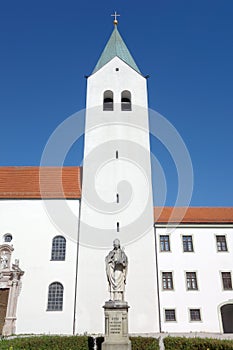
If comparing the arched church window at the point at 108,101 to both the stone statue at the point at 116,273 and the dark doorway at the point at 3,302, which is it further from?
the stone statue at the point at 116,273

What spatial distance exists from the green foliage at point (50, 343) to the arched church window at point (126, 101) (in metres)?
16.5

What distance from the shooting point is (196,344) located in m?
9.36

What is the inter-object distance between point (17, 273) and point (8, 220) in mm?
3554

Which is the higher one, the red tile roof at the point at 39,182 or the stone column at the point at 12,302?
the red tile roof at the point at 39,182

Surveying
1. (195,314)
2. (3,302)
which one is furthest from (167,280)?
(3,302)

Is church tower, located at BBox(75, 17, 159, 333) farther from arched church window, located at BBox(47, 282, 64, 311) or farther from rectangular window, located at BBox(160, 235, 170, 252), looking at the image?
rectangular window, located at BBox(160, 235, 170, 252)

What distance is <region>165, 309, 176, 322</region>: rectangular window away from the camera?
17.9 m

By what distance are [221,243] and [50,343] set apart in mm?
13573

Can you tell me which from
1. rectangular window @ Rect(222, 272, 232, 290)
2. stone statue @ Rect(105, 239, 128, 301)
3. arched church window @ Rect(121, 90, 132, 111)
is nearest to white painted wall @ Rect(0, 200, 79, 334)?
arched church window @ Rect(121, 90, 132, 111)

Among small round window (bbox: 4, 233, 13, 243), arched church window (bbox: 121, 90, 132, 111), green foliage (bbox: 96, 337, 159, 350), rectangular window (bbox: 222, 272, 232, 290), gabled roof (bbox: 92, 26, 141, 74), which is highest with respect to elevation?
gabled roof (bbox: 92, 26, 141, 74)

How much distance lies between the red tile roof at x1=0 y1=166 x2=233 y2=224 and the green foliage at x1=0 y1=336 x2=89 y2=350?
10.6m

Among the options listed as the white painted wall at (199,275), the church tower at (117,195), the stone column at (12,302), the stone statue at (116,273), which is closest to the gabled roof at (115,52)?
the church tower at (117,195)

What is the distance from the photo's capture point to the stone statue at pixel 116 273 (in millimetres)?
9836

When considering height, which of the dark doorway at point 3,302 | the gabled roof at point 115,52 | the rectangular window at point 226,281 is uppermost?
the gabled roof at point 115,52
